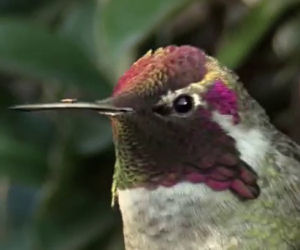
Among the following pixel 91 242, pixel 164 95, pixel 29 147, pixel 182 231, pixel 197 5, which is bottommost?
pixel 182 231

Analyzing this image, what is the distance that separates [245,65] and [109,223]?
14.3 inches

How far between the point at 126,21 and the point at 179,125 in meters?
0.48

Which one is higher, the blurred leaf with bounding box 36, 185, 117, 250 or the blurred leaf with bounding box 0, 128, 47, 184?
the blurred leaf with bounding box 0, 128, 47, 184

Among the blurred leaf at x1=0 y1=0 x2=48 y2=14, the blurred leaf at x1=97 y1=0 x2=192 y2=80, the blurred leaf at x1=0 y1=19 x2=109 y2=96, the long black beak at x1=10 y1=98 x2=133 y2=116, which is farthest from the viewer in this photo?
the blurred leaf at x1=0 y1=0 x2=48 y2=14

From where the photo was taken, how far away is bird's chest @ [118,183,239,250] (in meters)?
1.53

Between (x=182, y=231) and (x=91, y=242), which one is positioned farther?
(x=91, y=242)

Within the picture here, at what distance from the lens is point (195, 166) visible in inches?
60.1

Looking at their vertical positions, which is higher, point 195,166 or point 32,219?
point 32,219

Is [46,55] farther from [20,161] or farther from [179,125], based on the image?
[179,125]

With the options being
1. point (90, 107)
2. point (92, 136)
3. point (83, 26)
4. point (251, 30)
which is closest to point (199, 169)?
point (90, 107)

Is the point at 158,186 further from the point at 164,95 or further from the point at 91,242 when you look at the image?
the point at 91,242

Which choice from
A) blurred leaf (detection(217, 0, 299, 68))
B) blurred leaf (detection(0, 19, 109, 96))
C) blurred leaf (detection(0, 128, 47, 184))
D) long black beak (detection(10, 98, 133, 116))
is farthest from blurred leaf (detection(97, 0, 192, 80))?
long black beak (detection(10, 98, 133, 116))

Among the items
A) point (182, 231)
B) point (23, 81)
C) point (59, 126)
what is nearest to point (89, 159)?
point (59, 126)

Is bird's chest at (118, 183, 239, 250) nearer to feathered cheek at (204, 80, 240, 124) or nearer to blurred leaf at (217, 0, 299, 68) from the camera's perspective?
feathered cheek at (204, 80, 240, 124)
